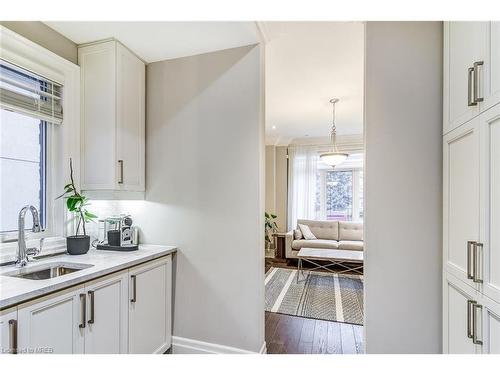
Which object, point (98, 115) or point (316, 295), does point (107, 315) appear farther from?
point (316, 295)

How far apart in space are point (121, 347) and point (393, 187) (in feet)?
6.63

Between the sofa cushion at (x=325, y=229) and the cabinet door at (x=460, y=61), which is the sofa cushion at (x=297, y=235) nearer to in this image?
the sofa cushion at (x=325, y=229)

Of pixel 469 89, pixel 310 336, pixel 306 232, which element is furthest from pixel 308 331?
pixel 306 232

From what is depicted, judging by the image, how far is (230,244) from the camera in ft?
6.96

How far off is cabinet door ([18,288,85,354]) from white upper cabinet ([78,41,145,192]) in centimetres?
89

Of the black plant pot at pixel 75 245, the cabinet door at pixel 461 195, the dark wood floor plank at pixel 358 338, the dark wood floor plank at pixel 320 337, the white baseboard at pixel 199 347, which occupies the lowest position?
the dark wood floor plank at pixel 320 337

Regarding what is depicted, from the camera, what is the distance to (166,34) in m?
2.00

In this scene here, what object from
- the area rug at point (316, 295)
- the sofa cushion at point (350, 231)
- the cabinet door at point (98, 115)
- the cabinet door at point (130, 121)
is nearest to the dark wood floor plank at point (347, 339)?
the area rug at point (316, 295)

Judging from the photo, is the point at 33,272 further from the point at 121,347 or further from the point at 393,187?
the point at 393,187

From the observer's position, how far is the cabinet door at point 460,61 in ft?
3.93

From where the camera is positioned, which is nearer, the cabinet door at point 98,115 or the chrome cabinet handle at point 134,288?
the chrome cabinet handle at point 134,288

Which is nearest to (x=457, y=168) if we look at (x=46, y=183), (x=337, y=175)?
(x=46, y=183)

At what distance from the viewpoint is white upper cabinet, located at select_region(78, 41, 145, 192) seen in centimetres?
204

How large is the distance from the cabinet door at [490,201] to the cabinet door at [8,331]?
2.00 m
